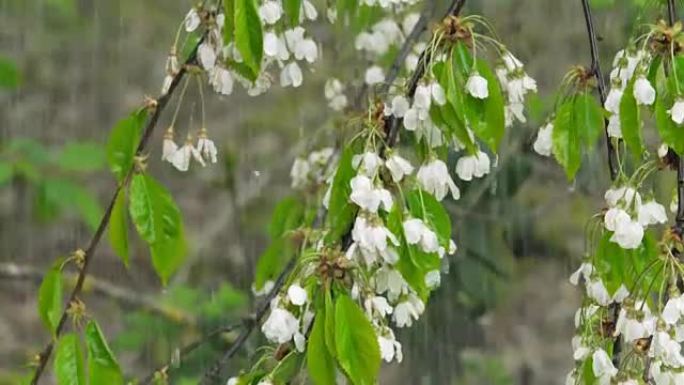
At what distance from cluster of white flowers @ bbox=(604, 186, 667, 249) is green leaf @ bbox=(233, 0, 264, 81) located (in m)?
0.51

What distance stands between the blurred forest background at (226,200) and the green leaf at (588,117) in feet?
3.88

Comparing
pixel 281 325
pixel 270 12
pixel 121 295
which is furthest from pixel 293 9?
pixel 121 295

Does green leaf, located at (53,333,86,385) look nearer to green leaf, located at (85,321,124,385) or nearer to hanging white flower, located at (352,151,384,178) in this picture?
green leaf, located at (85,321,124,385)

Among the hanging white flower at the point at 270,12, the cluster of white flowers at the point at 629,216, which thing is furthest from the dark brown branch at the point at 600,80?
the hanging white flower at the point at 270,12

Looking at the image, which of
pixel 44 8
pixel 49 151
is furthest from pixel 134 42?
pixel 49 151

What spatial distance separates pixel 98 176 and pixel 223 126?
2.04ft

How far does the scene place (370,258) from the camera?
1589mm

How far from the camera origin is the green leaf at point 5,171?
360cm

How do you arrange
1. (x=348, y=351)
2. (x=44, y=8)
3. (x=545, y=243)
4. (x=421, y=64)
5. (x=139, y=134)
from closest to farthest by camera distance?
1. (x=348, y=351)
2. (x=421, y=64)
3. (x=139, y=134)
4. (x=545, y=243)
5. (x=44, y=8)

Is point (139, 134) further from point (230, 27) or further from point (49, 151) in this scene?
point (49, 151)

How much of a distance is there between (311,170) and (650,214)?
1062mm

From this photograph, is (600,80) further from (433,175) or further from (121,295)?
(121,295)

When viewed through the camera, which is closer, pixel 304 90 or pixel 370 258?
pixel 370 258

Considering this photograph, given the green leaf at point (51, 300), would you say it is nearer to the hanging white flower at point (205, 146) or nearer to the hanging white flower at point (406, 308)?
the hanging white flower at point (205, 146)
